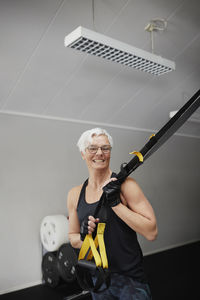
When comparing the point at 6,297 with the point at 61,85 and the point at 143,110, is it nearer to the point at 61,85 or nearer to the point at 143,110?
the point at 61,85

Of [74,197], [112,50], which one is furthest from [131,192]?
[112,50]

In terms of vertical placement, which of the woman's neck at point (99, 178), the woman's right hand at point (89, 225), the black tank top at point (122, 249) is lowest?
the black tank top at point (122, 249)

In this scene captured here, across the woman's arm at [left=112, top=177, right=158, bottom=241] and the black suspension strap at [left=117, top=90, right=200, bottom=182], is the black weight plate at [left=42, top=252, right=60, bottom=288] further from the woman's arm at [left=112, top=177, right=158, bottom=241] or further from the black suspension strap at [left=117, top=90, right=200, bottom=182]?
the black suspension strap at [left=117, top=90, right=200, bottom=182]

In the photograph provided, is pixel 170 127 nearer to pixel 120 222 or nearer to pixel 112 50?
pixel 120 222

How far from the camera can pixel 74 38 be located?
2.22 metres

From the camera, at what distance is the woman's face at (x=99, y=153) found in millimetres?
1463

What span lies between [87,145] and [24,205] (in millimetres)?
2616

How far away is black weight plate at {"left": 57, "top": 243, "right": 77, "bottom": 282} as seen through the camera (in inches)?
130

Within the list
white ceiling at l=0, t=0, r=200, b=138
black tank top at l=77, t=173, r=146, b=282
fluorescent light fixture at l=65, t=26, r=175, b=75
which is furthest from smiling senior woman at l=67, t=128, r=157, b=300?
white ceiling at l=0, t=0, r=200, b=138

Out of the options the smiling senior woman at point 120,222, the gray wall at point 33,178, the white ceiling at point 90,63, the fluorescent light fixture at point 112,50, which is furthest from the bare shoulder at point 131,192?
the gray wall at point 33,178

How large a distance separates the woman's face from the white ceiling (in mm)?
1514

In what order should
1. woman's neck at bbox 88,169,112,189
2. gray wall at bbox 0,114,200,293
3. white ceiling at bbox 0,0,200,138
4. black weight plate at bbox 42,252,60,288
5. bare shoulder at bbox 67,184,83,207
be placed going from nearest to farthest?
woman's neck at bbox 88,169,112,189, bare shoulder at bbox 67,184,83,207, white ceiling at bbox 0,0,200,138, black weight plate at bbox 42,252,60,288, gray wall at bbox 0,114,200,293

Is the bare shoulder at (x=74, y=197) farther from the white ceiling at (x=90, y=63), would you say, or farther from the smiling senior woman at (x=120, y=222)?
the white ceiling at (x=90, y=63)

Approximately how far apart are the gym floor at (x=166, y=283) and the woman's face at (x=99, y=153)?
238 cm
